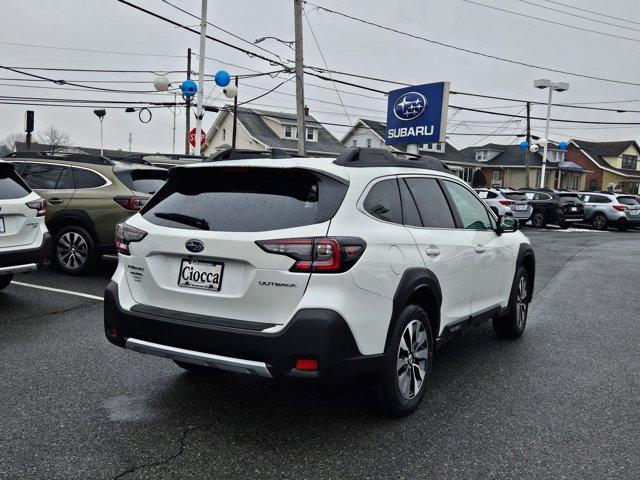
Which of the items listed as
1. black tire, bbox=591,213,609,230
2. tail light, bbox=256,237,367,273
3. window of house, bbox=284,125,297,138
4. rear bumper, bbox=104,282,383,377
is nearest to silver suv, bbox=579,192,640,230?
black tire, bbox=591,213,609,230

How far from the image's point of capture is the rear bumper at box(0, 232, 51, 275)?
6.15 metres

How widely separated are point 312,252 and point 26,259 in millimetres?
4455

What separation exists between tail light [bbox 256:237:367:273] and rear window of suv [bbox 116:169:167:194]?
559 cm

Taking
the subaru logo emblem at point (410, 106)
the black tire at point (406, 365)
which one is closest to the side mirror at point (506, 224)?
the black tire at point (406, 365)

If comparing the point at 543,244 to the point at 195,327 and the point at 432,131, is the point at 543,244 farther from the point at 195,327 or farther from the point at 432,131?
the point at 195,327

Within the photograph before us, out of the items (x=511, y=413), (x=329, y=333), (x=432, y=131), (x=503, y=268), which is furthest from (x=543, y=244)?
(x=329, y=333)

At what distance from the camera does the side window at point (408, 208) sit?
3.97 metres

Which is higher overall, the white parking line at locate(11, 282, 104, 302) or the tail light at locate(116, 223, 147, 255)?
the tail light at locate(116, 223, 147, 255)

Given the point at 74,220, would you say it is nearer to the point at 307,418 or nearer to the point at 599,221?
the point at 307,418

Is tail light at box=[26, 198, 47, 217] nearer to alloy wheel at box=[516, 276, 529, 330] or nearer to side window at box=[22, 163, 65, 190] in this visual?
side window at box=[22, 163, 65, 190]

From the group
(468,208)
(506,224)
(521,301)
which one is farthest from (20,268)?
(521,301)

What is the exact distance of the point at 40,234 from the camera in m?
6.68

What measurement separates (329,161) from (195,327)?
1312 mm

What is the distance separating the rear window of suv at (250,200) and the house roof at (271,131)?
39.5 meters
